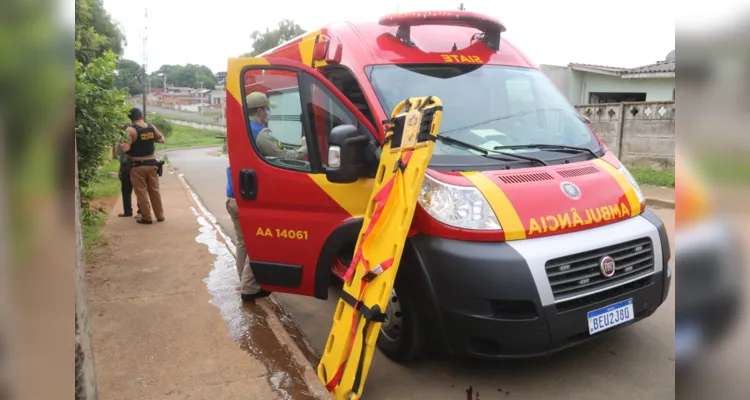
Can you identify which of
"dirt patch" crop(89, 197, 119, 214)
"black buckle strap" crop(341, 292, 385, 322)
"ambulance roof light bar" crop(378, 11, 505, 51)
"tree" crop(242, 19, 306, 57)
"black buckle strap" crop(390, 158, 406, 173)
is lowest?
"dirt patch" crop(89, 197, 119, 214)

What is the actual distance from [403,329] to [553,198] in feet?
4.03

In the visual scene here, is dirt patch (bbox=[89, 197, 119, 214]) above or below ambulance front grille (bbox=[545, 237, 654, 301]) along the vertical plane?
below

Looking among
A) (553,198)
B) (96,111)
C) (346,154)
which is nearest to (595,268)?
(553,198)

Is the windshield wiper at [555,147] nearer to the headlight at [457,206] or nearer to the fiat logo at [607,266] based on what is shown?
the headlight at [457,206]

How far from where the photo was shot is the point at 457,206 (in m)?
2.92

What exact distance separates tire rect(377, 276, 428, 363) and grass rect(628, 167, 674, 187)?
9.06 m

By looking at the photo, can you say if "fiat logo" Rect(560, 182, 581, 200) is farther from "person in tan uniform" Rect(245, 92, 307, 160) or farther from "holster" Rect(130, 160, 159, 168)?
"holster" Rect(130, 160, 159, 168)

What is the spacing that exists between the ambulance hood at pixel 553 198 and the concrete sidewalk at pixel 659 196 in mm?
6179

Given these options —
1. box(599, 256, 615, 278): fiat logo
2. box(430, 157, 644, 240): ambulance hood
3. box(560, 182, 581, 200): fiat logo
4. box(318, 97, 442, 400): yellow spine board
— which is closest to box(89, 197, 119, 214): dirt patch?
box(318, 97, 442, 400): yellow spine board

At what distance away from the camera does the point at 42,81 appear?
2.66 feet

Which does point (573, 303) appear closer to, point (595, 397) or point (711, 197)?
point (595, 397)

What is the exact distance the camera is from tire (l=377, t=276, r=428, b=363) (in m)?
3.19

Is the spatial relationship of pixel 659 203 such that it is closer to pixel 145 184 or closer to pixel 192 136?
pixel 145 184

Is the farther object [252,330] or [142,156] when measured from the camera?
[142,156]
